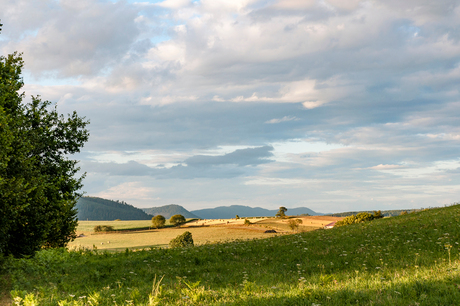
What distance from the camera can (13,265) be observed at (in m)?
16.9

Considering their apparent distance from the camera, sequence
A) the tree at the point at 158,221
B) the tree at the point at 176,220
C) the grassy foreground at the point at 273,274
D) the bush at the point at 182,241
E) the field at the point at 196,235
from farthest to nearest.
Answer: the tree at the point at 176,220 < the tree at the point at 158,221 < the field at the point at 196,235 < the bush at the point at 182,241 < the grassy foreground at the point at 273,274

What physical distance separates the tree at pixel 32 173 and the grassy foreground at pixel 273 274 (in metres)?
2.09

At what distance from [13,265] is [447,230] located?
1008 inches

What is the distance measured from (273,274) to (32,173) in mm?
15088

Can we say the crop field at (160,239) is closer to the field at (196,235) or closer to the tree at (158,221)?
the field at (196,235)

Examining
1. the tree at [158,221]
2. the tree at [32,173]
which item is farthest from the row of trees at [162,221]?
the tree at [32,173]

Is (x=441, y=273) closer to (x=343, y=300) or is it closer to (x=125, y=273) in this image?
(x=343, y=300)

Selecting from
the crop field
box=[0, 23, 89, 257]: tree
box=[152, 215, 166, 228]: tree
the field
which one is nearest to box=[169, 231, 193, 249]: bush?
the field

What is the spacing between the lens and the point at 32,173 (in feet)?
62.3

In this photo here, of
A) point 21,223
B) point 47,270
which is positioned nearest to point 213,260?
point 47,270

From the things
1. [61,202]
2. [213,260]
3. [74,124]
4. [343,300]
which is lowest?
[213,260]

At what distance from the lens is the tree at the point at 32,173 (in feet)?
54.2

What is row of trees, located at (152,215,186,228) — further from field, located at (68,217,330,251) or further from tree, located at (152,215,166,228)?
field, located at (68,217,330,251)

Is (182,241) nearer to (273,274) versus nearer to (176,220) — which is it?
(273,274)
